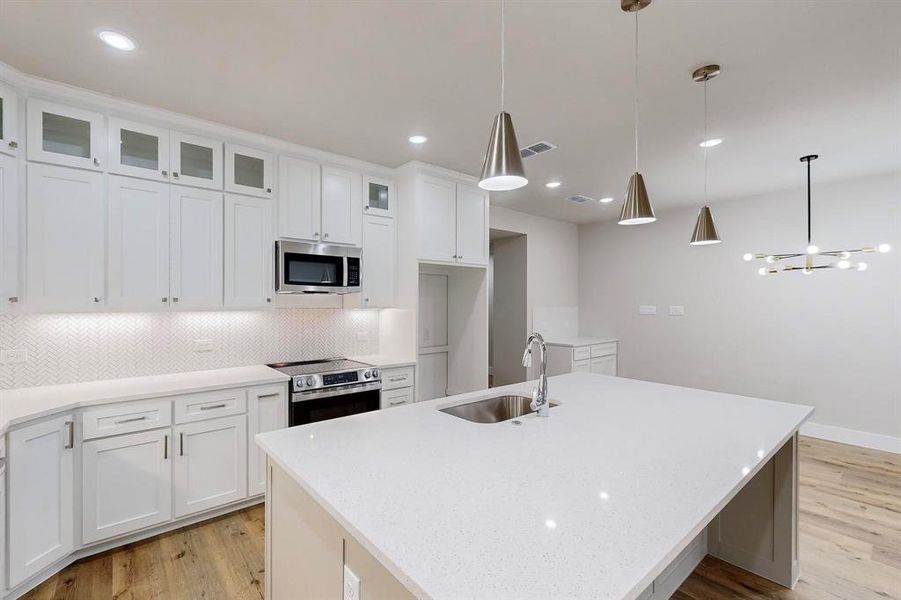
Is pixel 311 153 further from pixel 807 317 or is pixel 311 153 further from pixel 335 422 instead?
pixel 807 317

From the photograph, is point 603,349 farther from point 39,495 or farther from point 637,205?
point 39,495

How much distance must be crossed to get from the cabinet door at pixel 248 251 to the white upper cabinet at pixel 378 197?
2.79 ft

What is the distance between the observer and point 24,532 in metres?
1.97

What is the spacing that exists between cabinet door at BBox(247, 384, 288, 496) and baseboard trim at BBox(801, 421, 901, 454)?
17.2ft

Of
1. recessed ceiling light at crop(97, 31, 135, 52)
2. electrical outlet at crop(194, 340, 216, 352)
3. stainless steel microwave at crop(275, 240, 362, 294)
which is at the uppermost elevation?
recessed ceiling light at crop(97, 31, 135, 52)

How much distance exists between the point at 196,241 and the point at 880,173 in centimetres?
601

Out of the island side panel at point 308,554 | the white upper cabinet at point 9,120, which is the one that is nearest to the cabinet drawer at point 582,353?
the island side panel at point 308,554

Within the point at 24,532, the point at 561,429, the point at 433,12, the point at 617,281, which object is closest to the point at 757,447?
the point at 561,429

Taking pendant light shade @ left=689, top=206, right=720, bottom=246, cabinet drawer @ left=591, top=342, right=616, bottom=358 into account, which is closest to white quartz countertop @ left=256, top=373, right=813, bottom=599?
pendant light shade @ left=689, top=206, right=720, bottom=246

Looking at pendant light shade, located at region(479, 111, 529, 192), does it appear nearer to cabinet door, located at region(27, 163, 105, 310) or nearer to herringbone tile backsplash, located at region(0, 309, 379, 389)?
cabinet door, located at region(27, 163, 105, 310)

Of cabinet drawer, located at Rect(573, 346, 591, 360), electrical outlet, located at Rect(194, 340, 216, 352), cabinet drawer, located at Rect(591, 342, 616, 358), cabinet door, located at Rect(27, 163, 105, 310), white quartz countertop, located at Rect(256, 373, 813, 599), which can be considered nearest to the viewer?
white quartz countertop, located at Rect(256, 373, 813, 599)

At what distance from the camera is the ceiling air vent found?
3201 mm

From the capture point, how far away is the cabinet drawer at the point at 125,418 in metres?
2.26

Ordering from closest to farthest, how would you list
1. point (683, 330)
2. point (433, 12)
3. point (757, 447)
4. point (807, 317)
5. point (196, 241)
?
point (757, 447), point (433, 12), point (196, 241), point (807, 317), point (683, 330)
